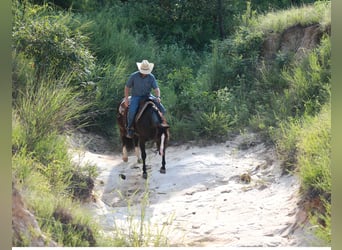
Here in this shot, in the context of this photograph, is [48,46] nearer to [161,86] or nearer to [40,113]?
[40,113]

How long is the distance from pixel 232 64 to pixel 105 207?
711 cm

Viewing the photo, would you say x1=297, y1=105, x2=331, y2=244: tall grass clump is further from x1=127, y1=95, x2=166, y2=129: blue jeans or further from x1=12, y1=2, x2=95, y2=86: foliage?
x1=12, y1=2, x2=95, y2=86: foliage

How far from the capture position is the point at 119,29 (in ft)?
59.9

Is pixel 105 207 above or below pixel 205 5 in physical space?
below

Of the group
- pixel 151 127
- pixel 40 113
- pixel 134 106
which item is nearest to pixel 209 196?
pixel 151 127

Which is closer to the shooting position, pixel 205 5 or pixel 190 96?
pixel 190 96

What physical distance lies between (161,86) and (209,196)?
17.9ft

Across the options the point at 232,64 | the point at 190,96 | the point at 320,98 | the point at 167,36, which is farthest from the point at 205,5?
the point at 320,98

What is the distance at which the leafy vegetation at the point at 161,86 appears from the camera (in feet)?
26.4

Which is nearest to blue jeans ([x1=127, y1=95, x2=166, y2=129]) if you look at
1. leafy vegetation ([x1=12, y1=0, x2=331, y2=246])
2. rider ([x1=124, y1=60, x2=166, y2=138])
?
rider ([x1=124, y1=60, x2=166, y2=138])

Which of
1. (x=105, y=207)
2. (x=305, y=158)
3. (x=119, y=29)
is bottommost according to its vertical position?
(x=105, y=207)

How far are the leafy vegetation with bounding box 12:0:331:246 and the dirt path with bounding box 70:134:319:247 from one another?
1.33ft

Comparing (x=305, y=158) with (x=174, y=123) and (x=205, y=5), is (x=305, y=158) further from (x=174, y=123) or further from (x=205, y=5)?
(x=205, y=5)

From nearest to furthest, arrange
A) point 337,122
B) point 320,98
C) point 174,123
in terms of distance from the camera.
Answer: point 337,122
point 320,98
point 174,123
